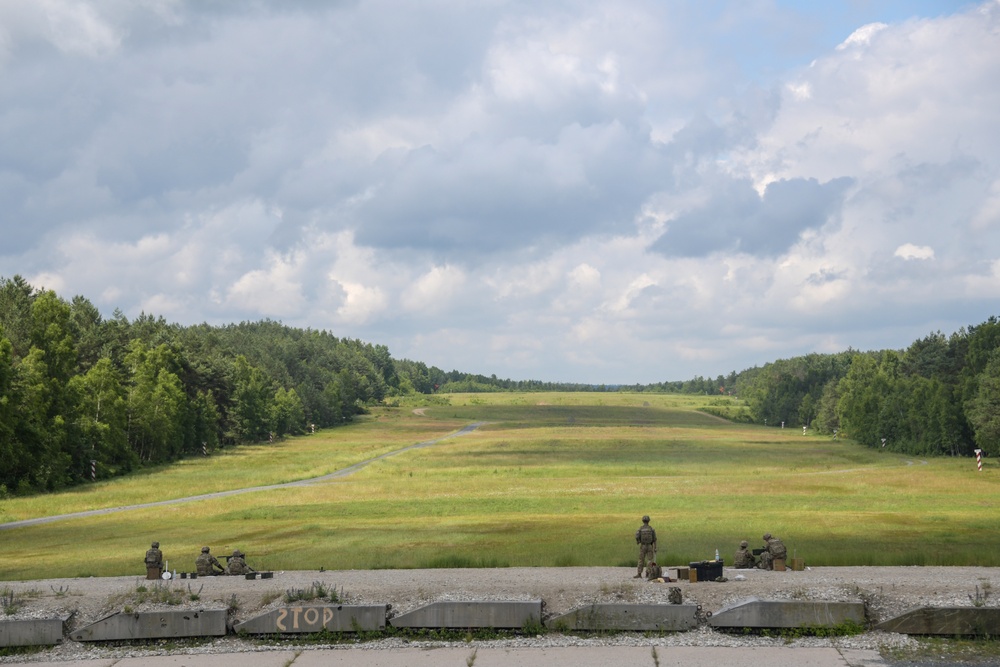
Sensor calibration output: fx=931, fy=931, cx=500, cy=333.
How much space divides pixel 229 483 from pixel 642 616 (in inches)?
2605

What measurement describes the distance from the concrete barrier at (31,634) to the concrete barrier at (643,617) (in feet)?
44.1

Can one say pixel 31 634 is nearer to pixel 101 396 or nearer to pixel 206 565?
pixel 206 565

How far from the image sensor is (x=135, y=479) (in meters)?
88.4

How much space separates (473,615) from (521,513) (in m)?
31.9

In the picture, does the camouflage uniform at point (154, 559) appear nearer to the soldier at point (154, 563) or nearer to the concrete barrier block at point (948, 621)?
the soldier at point (154, 563)

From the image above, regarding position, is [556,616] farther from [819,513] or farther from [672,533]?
[819,513]

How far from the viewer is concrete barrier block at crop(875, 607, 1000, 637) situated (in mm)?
22219

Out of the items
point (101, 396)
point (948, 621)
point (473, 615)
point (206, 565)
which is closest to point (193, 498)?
point (101, 396)

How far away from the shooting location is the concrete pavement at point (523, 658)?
20.8m

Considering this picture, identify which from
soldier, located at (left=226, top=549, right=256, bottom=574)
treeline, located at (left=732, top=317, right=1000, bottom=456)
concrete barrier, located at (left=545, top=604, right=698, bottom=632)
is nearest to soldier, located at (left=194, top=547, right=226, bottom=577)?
soldier, located at (left=226, top=549, right=256, bottom=574)

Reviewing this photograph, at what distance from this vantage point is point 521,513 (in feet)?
181

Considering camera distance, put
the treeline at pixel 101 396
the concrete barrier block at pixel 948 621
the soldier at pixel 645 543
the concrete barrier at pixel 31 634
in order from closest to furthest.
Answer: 1. the concrete barrier block at pixel 948 621
2. the concrete barrier at pixel 31 634
3. the soldier at pixel 645 543
4. the treeline at pixel 101 396

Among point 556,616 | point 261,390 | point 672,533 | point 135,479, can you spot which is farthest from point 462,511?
point 261,390

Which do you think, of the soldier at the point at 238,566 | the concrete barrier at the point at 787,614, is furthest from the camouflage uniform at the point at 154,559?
the concrete barrier at the point at 787,614
